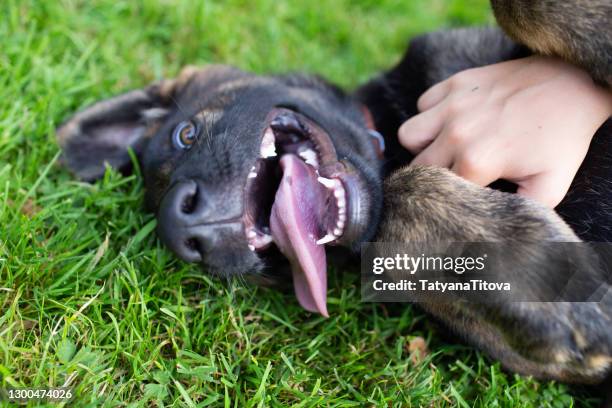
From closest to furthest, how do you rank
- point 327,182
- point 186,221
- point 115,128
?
point 186,221 → point 327,182 → point 115,128

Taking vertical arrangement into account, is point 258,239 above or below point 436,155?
below

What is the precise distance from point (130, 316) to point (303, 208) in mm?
911

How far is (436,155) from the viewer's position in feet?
10.4

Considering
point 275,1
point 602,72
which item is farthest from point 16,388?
point 275,1

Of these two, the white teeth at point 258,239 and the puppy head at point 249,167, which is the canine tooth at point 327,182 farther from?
the white teeth at point 258,239

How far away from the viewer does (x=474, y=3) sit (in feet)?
19.0

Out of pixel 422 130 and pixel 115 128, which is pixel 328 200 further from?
pixel 115 128

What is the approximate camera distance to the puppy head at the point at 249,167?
2906 mm

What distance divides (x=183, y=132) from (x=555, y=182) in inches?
73.7

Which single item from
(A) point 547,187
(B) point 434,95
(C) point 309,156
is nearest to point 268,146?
(C) point 309,156

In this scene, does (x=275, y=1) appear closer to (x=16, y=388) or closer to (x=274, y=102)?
(x=274, y=102)

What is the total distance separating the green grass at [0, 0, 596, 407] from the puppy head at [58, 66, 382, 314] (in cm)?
19

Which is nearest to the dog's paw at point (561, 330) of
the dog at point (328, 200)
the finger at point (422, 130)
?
the dog at point (328, 200)

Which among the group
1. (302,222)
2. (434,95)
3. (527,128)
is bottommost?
(302,222)
